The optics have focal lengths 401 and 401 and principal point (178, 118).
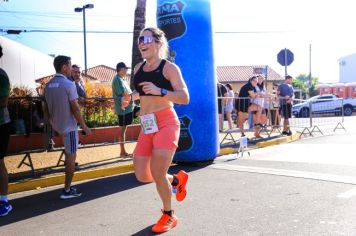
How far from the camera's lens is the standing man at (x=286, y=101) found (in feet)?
41.4

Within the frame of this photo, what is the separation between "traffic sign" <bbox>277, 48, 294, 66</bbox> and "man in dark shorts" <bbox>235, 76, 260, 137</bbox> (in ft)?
9.16

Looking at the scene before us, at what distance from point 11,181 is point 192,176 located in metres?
2.93

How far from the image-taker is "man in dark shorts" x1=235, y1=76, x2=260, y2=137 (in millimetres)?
11195

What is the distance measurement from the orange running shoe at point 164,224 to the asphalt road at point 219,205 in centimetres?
8

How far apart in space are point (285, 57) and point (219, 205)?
997cm

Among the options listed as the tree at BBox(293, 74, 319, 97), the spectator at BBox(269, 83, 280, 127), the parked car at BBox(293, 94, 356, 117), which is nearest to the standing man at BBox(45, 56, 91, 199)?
the spectator at BBox(269, 83, 280, 127)

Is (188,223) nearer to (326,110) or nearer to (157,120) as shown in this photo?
(157,120)

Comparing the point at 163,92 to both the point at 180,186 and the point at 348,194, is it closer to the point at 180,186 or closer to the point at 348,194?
the point at 180,186

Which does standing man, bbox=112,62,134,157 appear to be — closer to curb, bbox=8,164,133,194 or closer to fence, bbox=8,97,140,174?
fence, bbox=8,97,140,174

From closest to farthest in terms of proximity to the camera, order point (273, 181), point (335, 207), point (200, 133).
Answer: point (335, 207) → point (273, 181) → point (200, 133)

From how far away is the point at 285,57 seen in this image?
13.8m

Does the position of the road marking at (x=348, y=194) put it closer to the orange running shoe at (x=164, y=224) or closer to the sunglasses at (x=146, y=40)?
the orange running shoe at (x=164, y=224)

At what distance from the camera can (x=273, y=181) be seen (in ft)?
20.0

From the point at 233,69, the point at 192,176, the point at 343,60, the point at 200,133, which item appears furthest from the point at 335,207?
the point at 343,60
